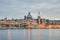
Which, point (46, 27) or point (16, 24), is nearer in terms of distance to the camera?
point (16, 24)

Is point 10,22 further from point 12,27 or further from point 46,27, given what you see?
point 46,27

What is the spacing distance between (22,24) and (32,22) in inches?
311

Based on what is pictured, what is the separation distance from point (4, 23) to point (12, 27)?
15.7 ft

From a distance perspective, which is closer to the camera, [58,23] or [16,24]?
[16,24]

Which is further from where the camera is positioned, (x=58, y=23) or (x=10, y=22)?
(x=58, y=23)

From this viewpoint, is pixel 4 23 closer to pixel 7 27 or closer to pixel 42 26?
pixel 7 27

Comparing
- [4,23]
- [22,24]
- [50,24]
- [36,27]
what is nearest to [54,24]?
[50,24]

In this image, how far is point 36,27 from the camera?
119 metres

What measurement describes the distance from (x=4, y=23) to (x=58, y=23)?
31026 millimetres

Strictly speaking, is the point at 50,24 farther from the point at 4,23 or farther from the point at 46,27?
the point at 4,23

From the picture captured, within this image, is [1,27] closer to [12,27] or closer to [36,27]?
[12,27]

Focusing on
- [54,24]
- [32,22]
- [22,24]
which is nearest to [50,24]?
[54,24]

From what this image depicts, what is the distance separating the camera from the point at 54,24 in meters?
119

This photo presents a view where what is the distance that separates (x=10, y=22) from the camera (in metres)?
111
